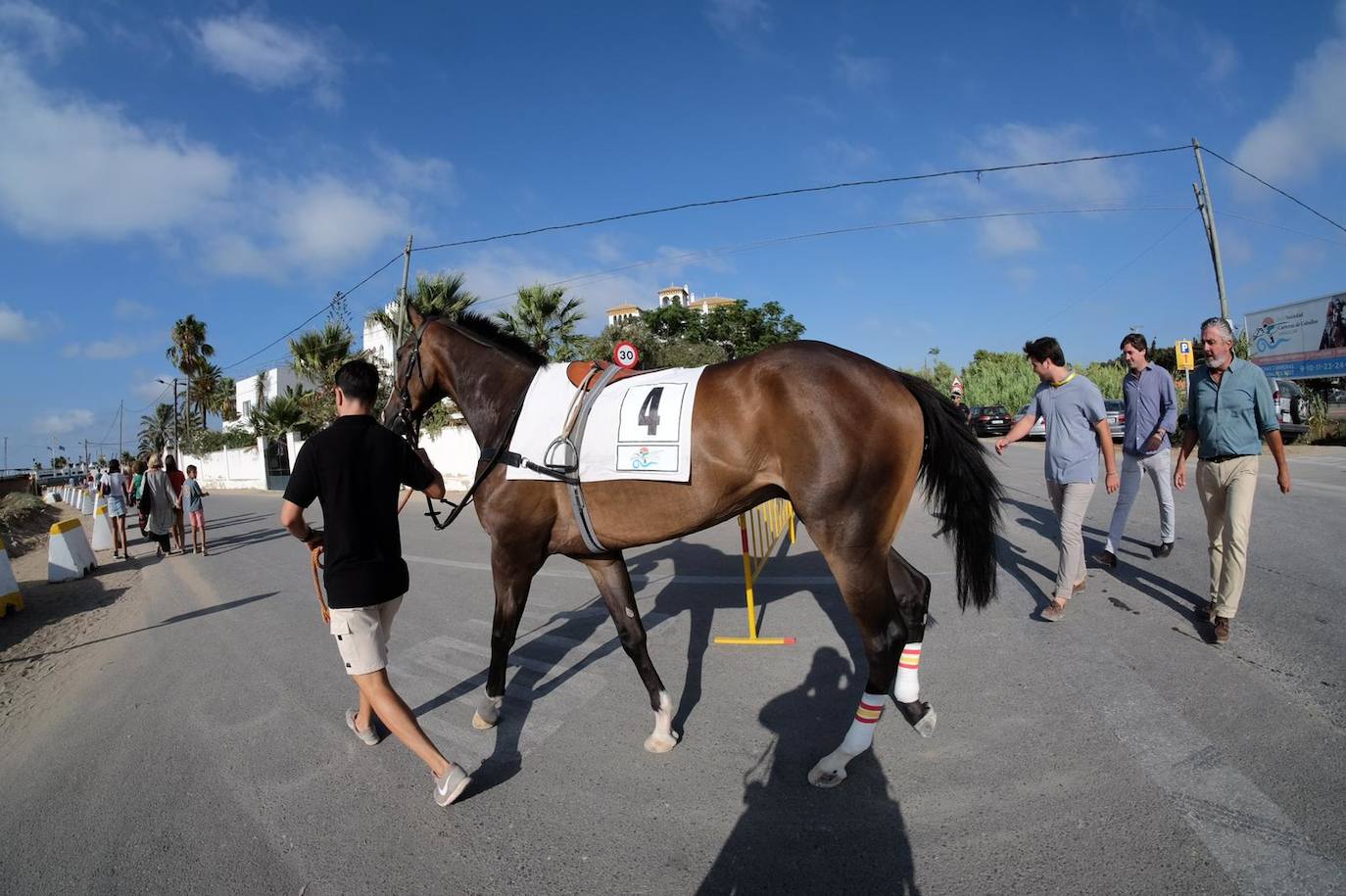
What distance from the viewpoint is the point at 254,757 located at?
10.5ft

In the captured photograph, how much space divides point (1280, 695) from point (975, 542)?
1.58m

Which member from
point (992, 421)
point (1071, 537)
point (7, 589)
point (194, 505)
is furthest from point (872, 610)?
point (992, 421)

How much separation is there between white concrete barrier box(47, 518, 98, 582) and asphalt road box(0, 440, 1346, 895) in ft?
18.8

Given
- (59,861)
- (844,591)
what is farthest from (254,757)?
(844,591)

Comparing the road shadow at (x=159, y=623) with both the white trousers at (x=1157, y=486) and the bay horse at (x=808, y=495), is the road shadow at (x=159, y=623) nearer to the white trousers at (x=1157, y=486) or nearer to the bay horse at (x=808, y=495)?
the bay horse at (x=808, y=495)

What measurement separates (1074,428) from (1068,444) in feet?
0.40

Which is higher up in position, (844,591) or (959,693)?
(844,591)

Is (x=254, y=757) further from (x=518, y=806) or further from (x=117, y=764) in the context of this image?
(x=518, y=806)

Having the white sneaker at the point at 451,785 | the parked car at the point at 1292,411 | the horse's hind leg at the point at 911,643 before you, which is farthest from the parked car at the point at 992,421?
the white sneaker at the point at 451,785

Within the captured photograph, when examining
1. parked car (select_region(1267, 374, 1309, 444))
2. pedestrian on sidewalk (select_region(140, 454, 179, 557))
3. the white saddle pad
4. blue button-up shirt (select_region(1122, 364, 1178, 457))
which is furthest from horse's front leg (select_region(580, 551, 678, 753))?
parked car (select_region(1267, 374, 1309, 444))

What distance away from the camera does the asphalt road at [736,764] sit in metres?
2.20

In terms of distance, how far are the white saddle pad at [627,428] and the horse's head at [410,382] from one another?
0.88 metres

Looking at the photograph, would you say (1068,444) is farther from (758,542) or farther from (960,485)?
(758,542)

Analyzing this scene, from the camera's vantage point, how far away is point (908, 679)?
3010mm
